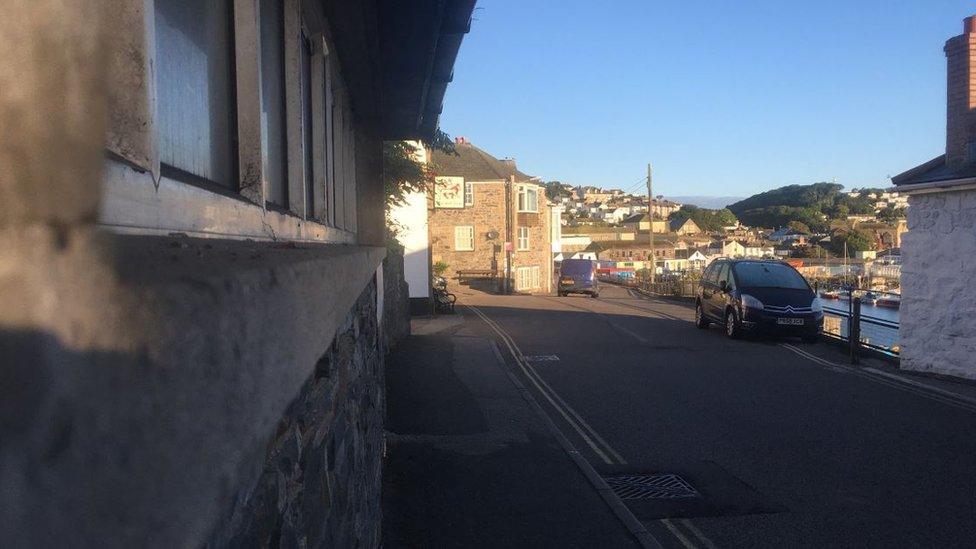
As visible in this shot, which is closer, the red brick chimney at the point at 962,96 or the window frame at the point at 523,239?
the red brick chimney at the point at 962,96

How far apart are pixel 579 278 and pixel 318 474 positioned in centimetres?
3649

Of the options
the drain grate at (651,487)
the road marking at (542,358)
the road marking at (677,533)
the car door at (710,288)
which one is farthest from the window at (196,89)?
the car door at (710,288)

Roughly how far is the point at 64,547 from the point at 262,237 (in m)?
1.99

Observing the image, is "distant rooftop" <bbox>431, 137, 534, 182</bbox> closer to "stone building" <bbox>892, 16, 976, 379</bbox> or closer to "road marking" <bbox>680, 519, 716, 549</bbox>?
"stone building" <bbox>892, 16, 976, 379</bbox>

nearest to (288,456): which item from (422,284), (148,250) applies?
(148,250)

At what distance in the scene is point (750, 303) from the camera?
17047mm

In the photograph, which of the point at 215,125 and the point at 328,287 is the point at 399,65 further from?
the point at 328,287

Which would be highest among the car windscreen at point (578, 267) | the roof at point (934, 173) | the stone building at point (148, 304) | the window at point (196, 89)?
the roof at point (934, 173)

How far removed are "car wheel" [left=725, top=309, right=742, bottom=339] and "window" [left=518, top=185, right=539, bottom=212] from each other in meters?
30.4

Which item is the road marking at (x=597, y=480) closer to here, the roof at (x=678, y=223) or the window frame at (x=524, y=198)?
the window frame at (x=524, y=198)

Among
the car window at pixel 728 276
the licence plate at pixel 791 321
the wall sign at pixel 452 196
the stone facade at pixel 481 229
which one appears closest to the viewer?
the licence plate at pixel 791 321

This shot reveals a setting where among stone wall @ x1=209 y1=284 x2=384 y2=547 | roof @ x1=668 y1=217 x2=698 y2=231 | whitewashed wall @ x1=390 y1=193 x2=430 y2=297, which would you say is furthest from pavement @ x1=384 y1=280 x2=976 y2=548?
roof @ x1=668 y1=217 x2=698 y2=231

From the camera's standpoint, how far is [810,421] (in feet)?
30.8

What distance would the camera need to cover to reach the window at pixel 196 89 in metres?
1.67
